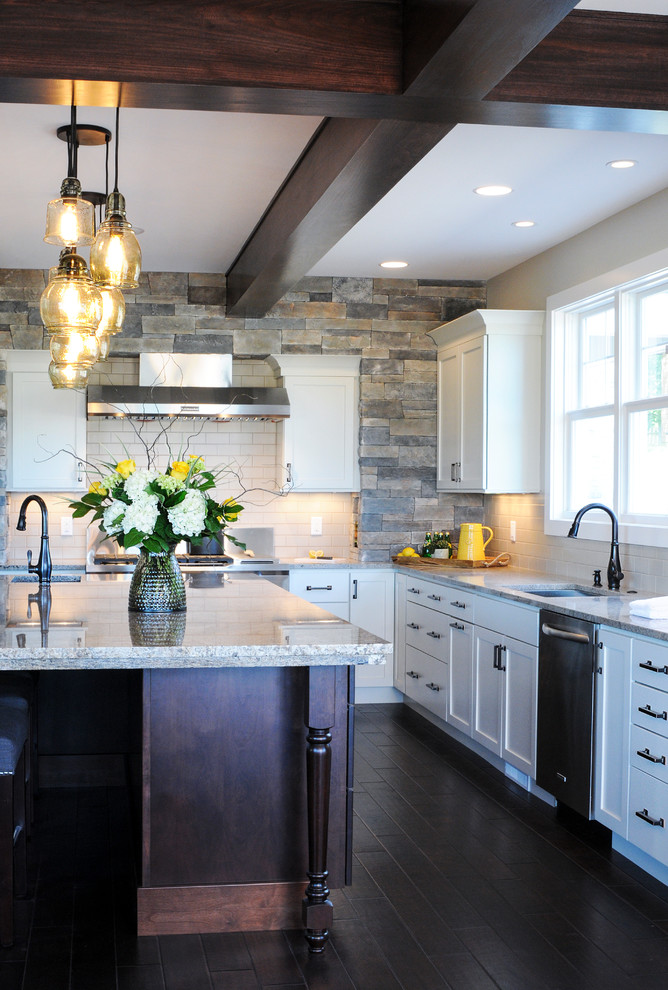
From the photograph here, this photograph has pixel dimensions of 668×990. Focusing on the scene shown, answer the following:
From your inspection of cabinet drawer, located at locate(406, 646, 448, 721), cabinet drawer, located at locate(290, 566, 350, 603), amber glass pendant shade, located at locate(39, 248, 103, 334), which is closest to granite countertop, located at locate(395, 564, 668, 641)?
cabinet drawer, located at locate(290, 566, 350, 603)

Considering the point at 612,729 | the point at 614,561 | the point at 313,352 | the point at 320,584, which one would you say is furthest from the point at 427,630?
the point at 612,729

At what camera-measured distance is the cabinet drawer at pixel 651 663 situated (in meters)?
3.41

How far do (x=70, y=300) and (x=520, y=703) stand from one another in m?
2.68

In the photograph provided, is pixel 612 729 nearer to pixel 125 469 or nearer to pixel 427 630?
pixel 125 469

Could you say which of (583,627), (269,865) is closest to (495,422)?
(583,627)

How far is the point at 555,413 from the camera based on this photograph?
5.68 m

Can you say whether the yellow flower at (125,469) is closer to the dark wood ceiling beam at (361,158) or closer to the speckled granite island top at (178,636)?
the speckled granite island top at (178,636)

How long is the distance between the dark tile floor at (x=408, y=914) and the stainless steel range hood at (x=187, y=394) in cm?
267

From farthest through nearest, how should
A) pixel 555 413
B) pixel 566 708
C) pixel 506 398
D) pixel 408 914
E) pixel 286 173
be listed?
pixel 506 398, pixel 555 413, pixel 286 173, pixel 566 708, pixel 408 914

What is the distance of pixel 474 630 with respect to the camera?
17.0ft

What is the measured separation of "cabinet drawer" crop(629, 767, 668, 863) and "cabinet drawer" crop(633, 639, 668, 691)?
33cm

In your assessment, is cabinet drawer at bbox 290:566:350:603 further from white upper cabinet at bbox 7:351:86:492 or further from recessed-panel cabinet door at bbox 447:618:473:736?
white upper cabinet at bbox 7:351:86:492

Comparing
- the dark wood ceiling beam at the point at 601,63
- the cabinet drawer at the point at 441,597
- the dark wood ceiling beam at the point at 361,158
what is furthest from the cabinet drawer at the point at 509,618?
the dark wood ceiling beam at the point at 601,63

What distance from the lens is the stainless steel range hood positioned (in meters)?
6.33
